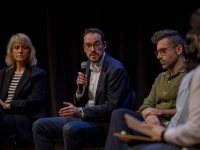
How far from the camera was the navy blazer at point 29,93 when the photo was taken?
12.7 ft

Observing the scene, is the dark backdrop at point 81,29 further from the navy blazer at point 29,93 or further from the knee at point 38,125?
the knee at point 38,125

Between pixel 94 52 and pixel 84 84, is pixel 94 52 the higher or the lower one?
the higher one

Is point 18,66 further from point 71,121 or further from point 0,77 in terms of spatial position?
point 71,121

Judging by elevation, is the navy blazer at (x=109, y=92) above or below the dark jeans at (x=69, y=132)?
above

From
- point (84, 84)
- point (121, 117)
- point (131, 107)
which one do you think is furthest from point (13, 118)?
point (121, 117)

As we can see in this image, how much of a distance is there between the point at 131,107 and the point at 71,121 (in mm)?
471

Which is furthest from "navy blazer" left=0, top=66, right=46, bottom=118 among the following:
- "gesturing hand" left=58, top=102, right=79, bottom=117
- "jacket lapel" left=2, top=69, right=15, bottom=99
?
"gesturing hand" left=58, top=102, right=79, bottom=117

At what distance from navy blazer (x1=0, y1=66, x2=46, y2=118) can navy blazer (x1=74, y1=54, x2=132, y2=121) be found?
0.64 metres

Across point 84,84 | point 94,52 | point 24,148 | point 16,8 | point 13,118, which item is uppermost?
point 16,8

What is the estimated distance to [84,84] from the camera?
3574 mm

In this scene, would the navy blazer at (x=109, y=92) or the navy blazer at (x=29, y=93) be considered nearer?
the navy blazer at (x=109, y=92)

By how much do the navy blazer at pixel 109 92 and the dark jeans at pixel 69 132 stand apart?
0.28 ft

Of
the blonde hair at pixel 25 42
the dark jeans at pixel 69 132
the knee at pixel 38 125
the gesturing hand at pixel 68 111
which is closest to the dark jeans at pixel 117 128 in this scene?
the dark jeans at pixel 69 132

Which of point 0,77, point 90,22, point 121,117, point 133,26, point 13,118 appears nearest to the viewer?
point 121,117
